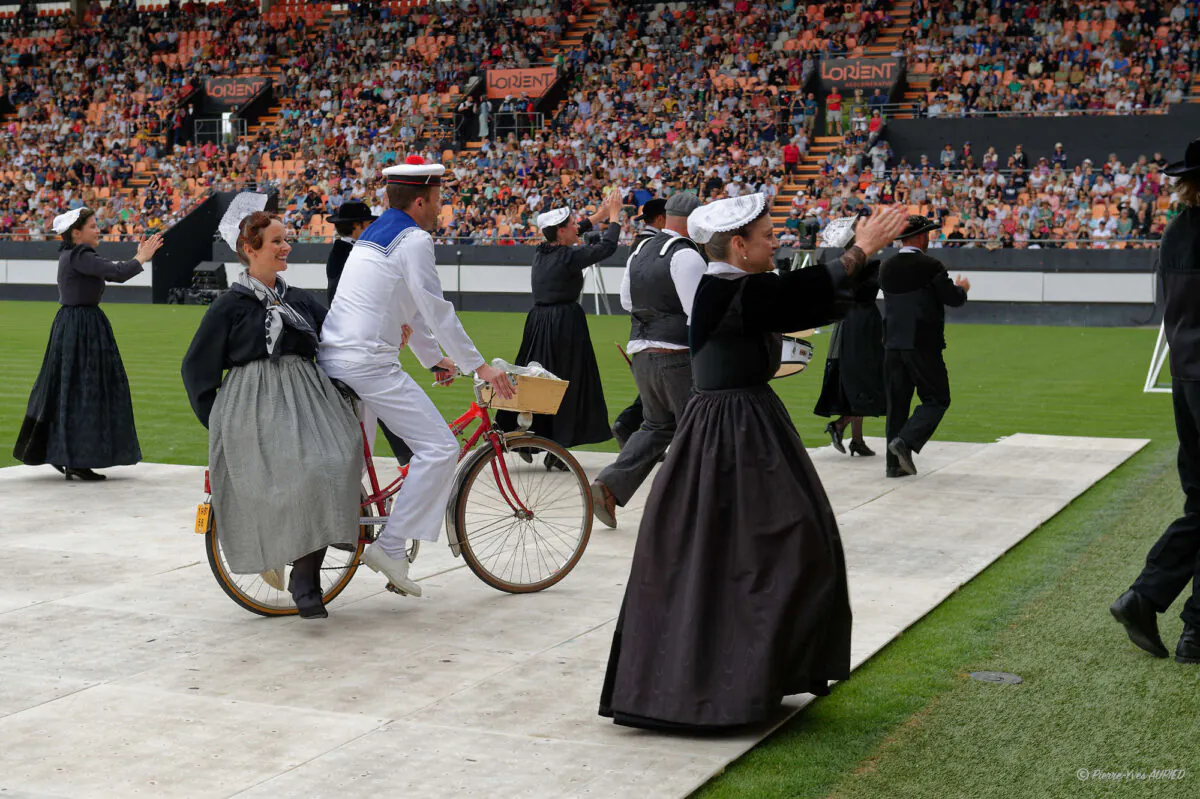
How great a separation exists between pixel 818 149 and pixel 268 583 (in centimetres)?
3037

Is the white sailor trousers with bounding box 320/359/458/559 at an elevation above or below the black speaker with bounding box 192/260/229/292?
above

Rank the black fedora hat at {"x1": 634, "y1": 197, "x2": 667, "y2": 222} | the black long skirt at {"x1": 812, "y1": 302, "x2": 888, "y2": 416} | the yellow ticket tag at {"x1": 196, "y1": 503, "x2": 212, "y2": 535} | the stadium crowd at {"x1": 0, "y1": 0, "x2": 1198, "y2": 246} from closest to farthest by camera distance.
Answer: the yellow ticket tag at {"x1": 196, "y1": 503, "x2": 212, "y2": 535}
the black fedora hat at {"x1": 634, "y1": 197, "x2": 667, "y2": 222}
the black long skirt at {"x1": 812, "y1": 302, "x2": 888, "y2": 416}
the stadium crowd at {"x1": 0, "y1": 0, "x2": 1198, "y2": 246}

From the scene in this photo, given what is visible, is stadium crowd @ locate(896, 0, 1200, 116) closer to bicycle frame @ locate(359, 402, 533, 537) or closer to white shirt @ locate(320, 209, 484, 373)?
bicycle frame @ locate(359, 402, 533, 537)

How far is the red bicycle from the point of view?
6133 mm

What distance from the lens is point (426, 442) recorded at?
605 centimetres

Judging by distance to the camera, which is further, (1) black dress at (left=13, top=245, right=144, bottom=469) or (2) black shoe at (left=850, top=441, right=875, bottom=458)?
(2) black shoe at (left=850, top=441, right=875, bottom=458)

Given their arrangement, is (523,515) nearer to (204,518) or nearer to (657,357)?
(204,518)

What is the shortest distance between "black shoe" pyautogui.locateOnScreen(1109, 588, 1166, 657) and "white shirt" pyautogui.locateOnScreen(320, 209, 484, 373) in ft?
8.83

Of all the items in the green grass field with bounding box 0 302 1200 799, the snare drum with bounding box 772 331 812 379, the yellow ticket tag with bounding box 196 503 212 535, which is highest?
the snare drum with bounding box 772 331 812 379

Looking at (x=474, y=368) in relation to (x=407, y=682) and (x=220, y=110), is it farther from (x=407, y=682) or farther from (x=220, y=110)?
(x=220, y=110)

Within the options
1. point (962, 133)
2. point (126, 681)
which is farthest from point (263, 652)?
point (962, 133)

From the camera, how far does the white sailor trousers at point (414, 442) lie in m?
6.00

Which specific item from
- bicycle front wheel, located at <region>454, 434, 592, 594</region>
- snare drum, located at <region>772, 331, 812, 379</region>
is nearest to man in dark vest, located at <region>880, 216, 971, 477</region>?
snare drum, located at <region>772, 331, 812, 379</region>

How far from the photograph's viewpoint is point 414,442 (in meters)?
6.09
